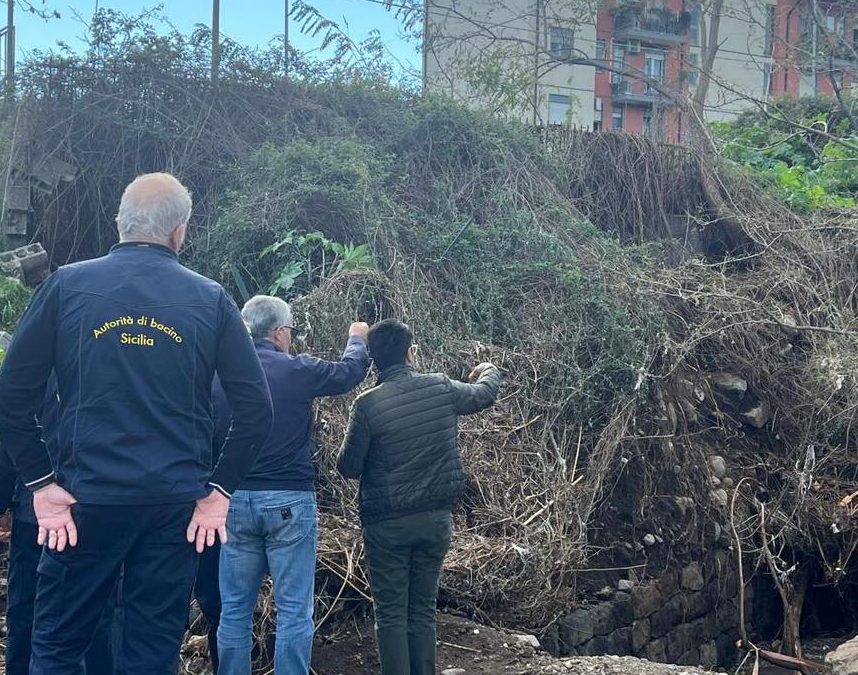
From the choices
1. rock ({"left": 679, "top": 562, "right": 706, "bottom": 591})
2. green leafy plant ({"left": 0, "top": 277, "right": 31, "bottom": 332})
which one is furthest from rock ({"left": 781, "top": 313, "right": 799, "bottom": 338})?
green leafy plant ({"left": 0, "top": 277, "right": 31, "bottom": 332})

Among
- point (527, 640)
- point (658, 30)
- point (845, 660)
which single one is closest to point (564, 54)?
point (845, 660)

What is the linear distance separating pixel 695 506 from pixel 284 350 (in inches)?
205

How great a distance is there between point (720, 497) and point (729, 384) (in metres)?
1.29

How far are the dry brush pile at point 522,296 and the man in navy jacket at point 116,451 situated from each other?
3545mm

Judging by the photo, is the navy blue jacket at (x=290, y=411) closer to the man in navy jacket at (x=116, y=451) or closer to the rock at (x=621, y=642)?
the man in navy jacket at (x=116, y=451)

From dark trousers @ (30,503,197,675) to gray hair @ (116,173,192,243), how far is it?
0.95 meters

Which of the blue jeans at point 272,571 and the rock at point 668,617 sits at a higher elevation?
the blue jeans at point 272,571

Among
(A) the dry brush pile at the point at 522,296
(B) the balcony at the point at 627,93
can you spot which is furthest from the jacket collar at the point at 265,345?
(B) the balcony at the point at 627,93

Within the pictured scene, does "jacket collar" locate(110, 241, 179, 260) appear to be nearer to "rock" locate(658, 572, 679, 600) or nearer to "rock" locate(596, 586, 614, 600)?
"rock" locate(596, 586, 614, 600)

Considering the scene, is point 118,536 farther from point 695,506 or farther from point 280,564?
point 695,506

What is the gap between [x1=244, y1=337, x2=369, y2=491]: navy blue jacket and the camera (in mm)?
4527

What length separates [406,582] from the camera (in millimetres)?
4836

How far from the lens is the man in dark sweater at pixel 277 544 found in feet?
14.8

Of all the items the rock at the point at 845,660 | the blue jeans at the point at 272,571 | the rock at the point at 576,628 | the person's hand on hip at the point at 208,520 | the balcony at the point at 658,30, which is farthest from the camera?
the balcony at the point at 658,30
